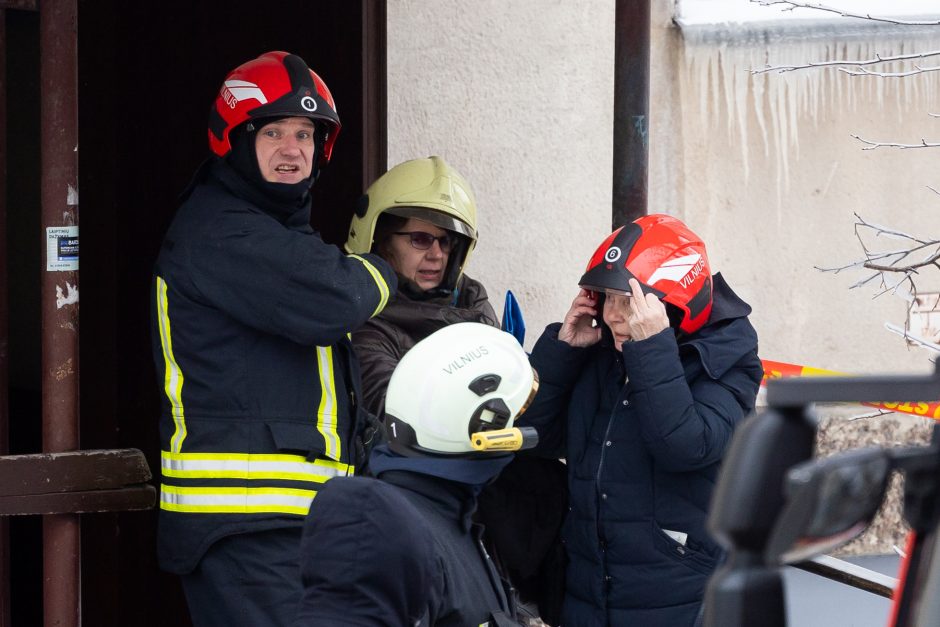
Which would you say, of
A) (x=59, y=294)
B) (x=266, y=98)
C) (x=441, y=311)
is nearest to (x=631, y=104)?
(x=441, y=311)

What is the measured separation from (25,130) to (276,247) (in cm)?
204

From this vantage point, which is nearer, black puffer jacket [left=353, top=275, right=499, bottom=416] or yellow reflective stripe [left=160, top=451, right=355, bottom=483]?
yellow reflective stripe [left=160, top=451, right=355, bottom=483]

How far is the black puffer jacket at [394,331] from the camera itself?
3186 mm

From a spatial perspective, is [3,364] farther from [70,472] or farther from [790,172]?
[790,172]

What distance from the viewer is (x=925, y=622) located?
120 centimetres

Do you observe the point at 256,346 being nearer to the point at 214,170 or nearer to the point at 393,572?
the point at 214,170

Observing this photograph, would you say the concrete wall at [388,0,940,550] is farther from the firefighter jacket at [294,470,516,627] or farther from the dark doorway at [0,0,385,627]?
the firefighter jacket at [294,470,516,627]

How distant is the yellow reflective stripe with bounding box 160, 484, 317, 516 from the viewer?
2852 mm

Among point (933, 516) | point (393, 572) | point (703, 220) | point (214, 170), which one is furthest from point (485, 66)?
point (933, 516)

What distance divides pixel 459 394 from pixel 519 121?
3046 mm

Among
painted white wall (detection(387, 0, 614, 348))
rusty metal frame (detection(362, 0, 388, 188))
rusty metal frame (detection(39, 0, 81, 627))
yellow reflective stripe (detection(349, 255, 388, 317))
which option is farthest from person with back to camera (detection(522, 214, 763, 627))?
painted white wall (detection(387, 0, 614, 348))

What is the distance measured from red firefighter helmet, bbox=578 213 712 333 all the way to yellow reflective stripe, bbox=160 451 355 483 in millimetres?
757

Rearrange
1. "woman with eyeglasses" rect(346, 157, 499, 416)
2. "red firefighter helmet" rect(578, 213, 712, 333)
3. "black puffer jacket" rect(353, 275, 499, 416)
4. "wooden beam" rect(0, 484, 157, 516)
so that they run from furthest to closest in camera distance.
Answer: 1. "woman with eyeglasses" rect(346, 157, 499, 416)
2. "black puffer jacket" rect(353, 275, 499, 416)
3. "wooden beam" rect(0, 484, 157, 516)
4. "red firefighter helmet" rect(578, 213, 712, 333)

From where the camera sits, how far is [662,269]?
2797 millimetres
